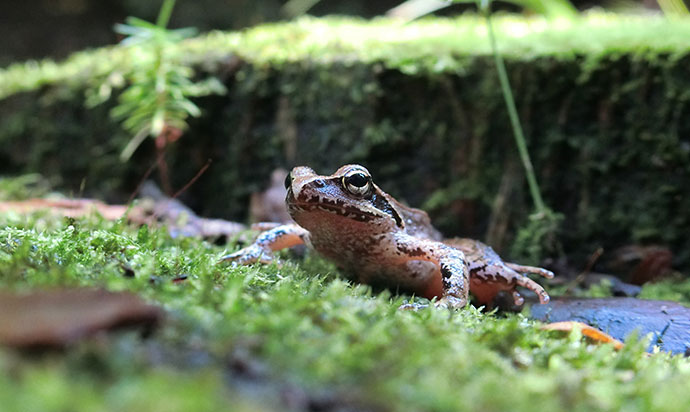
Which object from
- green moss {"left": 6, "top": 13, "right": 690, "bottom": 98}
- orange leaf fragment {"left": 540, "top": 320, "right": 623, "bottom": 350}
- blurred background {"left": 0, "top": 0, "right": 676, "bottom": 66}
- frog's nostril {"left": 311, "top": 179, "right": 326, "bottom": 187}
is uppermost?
blurred background {"left": 0, "top": 0, "right": 676, "bottom": 66}

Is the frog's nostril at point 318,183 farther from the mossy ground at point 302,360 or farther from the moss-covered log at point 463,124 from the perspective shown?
the moss-covered log at point 463,124

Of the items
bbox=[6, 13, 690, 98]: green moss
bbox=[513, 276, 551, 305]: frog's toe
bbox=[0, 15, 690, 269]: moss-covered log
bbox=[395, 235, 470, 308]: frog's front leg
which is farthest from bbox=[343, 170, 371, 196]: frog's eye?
bbox=[6, 13, 690, 98]: green moss

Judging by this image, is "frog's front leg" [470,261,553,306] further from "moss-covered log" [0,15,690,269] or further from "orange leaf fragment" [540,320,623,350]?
"moss-covered log" [0,15,690,269]

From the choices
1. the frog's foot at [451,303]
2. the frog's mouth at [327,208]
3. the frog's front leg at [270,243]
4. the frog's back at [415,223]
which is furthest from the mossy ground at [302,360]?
the frog's back at [415,223]

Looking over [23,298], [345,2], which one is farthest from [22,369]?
[345,2]

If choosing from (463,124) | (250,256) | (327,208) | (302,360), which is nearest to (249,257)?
(250,256)

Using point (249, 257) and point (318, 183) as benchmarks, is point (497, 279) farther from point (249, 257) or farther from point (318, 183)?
point (249, 257)
